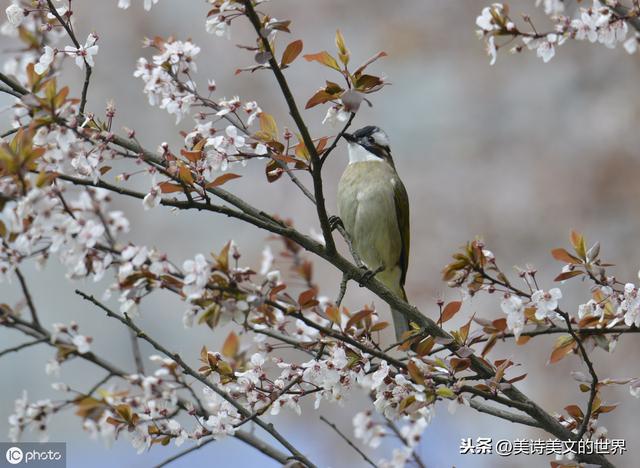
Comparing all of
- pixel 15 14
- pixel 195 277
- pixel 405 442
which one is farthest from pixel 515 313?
pixel 15 14

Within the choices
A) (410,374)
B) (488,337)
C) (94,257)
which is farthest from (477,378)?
(94,257)

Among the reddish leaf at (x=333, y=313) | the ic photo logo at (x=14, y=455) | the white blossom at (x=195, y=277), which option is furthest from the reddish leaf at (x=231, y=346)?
the ic photo logo at (x=14, y=455)

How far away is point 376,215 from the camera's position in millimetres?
4309

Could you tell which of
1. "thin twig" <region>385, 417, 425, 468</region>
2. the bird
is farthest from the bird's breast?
"thin twig" <region>385, 417, 425, 468</region>

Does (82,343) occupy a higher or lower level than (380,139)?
lower

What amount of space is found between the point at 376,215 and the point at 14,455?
199 cm

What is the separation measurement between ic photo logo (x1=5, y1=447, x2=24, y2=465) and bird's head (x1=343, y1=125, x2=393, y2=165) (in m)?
2.22

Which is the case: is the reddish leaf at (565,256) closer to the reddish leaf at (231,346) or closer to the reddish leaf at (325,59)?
the reddish leaf at (325,59)

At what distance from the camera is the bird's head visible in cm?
460

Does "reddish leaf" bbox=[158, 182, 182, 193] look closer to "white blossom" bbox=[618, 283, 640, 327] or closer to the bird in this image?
"white blossom" bbox=[618, 283, 640, 327]

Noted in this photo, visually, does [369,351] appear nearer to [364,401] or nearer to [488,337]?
[488,337]

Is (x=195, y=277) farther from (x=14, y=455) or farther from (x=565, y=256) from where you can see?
(x=14, y=455)

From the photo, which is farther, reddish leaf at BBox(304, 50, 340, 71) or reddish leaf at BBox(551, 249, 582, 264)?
reddish leaf at BBox(551, 249, 582, 264)

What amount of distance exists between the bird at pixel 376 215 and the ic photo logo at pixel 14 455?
184cm
